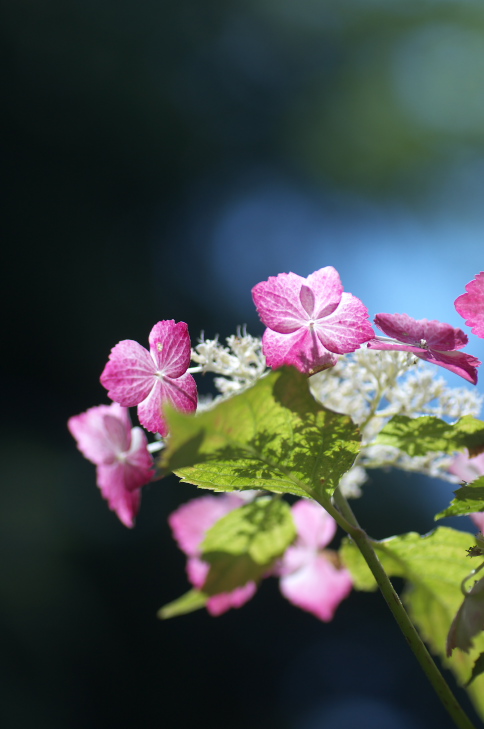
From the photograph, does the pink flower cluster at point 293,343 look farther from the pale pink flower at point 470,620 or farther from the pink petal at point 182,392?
the pale pink flower at point 470,620

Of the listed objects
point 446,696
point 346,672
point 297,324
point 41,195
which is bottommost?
point 346,672

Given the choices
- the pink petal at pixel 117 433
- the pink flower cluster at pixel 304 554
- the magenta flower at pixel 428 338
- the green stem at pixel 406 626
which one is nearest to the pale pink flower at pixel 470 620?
the green stem at pixel 406 626

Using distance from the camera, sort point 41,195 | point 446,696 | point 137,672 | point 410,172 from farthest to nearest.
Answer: point 410,172 → point 41,195 → point 137,672 → point 446,696

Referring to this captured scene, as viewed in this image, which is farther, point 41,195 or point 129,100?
point 129,100

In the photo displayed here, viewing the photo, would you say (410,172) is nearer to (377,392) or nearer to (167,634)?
(167,634)

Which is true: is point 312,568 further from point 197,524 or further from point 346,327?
point 346,327

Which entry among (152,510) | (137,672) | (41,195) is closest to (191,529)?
(152,510)

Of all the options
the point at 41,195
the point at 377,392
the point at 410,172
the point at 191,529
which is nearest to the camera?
the point at 377,392
